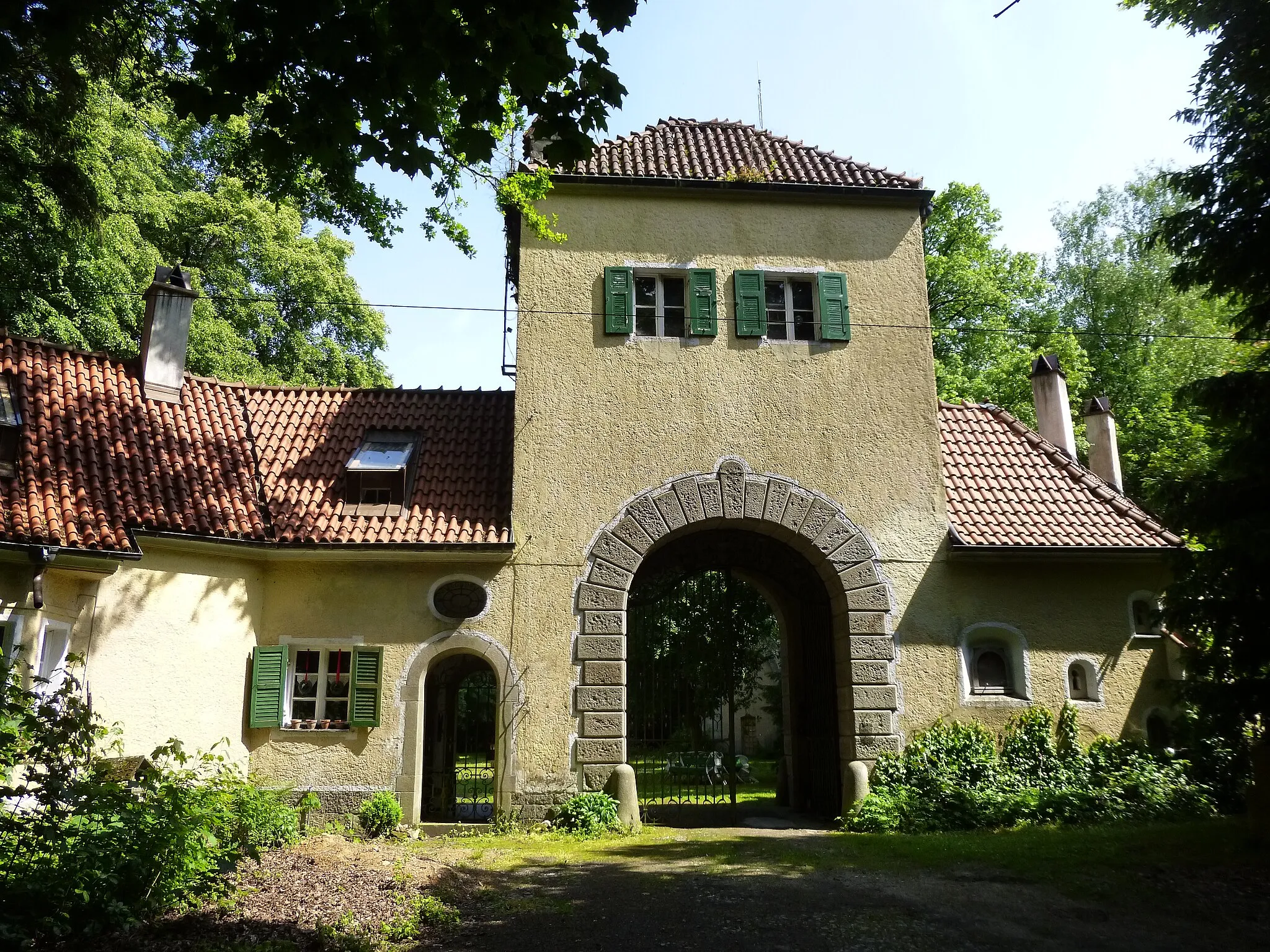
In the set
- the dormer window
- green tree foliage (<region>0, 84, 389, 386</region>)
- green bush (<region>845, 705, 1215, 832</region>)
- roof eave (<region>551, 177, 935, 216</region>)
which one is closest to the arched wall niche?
the dormer window

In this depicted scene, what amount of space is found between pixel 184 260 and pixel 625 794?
17.2m

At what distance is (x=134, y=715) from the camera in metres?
11.2

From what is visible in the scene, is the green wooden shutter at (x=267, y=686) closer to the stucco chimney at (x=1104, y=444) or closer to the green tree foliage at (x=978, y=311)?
the stucco chimney at (x=1104, y=444)

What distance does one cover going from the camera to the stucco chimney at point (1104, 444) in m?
16.0

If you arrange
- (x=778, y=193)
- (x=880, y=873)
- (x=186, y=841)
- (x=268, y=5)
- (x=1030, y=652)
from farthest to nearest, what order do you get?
(x=778, y=193)
(x=1030, y=652)
(x=880, y=873)
(x=186, y=841)
(x=268, y=5)

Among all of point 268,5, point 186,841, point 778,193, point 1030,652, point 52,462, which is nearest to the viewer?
point 268,5

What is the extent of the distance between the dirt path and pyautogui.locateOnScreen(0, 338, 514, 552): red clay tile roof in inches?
213

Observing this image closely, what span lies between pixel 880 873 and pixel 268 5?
29.4ft

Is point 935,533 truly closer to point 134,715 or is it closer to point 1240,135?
point 1240,135

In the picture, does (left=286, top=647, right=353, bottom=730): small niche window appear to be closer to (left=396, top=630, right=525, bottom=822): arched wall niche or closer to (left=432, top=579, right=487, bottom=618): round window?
(left=396, top=630, right=525, bottom=822): arched wall niche

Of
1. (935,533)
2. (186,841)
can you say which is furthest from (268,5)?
(935,533)

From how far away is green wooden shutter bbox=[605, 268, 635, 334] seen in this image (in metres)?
13.9

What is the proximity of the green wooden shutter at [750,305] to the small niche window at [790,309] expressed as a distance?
0.13 m

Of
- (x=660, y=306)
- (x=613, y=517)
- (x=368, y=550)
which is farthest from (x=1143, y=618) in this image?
(x=368, y=550)
